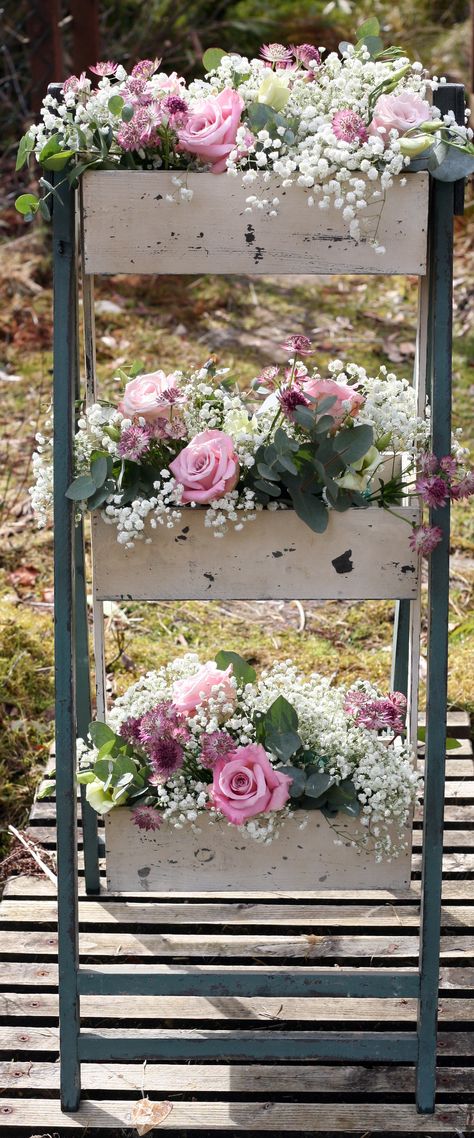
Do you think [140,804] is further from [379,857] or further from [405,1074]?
[405,1074]

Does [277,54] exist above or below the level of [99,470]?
above

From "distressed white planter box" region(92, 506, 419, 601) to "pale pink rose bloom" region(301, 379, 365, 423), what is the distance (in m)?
0.15

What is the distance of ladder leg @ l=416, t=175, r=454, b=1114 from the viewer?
1.78 meters

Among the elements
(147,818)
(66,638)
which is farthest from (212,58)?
(147,818)

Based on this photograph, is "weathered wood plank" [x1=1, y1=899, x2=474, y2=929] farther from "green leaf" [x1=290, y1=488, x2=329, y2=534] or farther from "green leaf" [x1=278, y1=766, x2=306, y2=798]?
"green leaf" [x1=290, y1=488, x2=329, y2=534]

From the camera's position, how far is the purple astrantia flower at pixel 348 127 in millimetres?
1692

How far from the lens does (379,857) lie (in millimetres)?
1988

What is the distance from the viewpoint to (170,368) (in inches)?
182

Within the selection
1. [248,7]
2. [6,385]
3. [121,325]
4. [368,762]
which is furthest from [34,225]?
[368,762]

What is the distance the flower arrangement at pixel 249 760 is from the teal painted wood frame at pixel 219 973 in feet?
0.38

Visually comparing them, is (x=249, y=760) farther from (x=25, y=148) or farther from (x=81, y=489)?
(x=25, y=148)

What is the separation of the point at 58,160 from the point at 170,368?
9.53 ft

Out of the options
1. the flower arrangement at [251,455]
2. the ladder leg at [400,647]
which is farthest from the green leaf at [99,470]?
the ladder leg at [400,647]

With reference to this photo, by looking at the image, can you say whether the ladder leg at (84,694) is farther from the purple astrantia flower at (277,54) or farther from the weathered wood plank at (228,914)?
the purple astrantia flower at (277,54)
